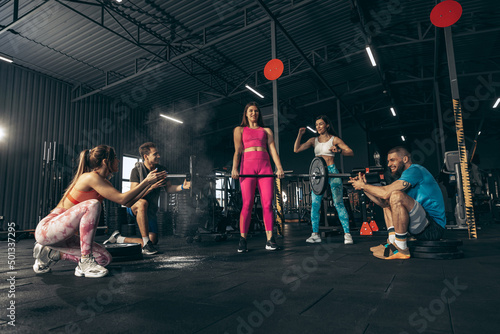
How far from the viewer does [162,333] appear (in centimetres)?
90

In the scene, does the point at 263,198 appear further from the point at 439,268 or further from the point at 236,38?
the point at 236,38

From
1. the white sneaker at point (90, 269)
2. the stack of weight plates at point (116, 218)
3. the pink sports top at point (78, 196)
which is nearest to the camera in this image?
the white sneaker at point (90, 269)

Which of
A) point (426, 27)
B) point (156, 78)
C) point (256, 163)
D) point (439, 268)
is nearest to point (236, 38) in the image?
point (156, 78)

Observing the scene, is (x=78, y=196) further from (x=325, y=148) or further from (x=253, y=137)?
(x=325, y=148)

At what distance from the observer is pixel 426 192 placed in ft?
7.30

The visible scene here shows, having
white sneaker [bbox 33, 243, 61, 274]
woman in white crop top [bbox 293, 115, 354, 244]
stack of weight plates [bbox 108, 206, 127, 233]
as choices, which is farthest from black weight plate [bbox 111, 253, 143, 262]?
stack of weight plates [bbox 108, 206, 127, 233]

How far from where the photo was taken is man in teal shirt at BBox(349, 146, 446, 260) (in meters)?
2.14

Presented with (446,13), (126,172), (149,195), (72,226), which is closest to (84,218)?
(72,226)

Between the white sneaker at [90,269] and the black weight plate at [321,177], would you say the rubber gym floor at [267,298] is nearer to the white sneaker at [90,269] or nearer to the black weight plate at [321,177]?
the white sneaker at [90,269]

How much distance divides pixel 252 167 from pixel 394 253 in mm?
1312

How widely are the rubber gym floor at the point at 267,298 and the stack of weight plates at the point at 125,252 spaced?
11.4 inches

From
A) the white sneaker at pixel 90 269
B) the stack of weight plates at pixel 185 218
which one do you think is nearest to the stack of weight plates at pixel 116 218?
the stack of weight plates at pixel 185 218

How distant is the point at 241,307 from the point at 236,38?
24.6ft

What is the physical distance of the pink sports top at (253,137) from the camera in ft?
9.18
